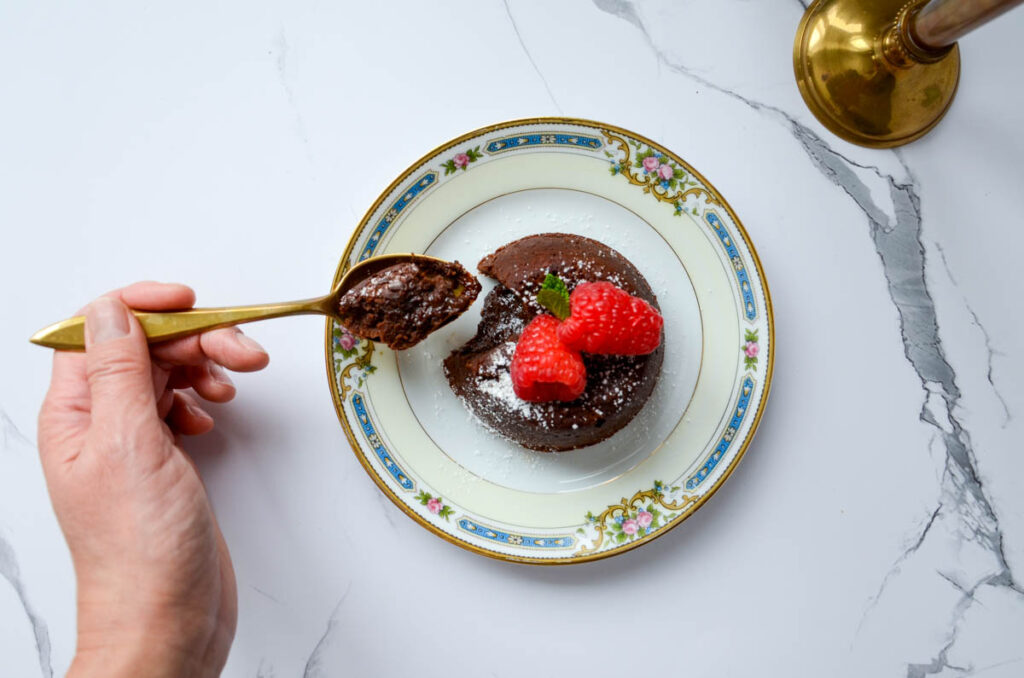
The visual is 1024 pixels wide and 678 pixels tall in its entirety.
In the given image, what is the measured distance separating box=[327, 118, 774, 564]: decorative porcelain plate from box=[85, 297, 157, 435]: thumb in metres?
0.49

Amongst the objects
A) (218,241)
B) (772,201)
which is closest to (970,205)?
(772,201)

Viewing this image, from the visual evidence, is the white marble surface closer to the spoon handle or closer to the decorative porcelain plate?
the decorative porcelain plate

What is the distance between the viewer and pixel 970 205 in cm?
233

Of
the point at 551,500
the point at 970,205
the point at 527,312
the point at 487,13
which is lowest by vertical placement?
the point at 551,500

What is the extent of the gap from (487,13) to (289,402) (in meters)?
1.34

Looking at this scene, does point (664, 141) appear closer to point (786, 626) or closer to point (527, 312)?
point (527, 312)

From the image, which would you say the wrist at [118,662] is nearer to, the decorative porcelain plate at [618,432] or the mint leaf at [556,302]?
the decorative porcelain plate at [618,432]

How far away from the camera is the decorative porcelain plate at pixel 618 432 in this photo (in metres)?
2.10

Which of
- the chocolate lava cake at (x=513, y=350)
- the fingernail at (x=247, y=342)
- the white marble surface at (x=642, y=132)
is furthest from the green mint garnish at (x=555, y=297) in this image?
the fingernail at (x=247, y=342)

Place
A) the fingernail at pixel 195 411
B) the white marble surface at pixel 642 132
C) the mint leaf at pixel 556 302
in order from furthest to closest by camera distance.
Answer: the white marble surface at pixel 642 132 → the fingernail at pixel 195 411 → the mint leaf at pixel 556 302

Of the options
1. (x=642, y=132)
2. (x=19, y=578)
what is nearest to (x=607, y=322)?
(x=642, y=132)

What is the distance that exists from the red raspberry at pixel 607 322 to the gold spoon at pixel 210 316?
0.43 m

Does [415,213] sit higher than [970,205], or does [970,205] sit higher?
[970,205]

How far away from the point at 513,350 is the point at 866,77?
1378mm
